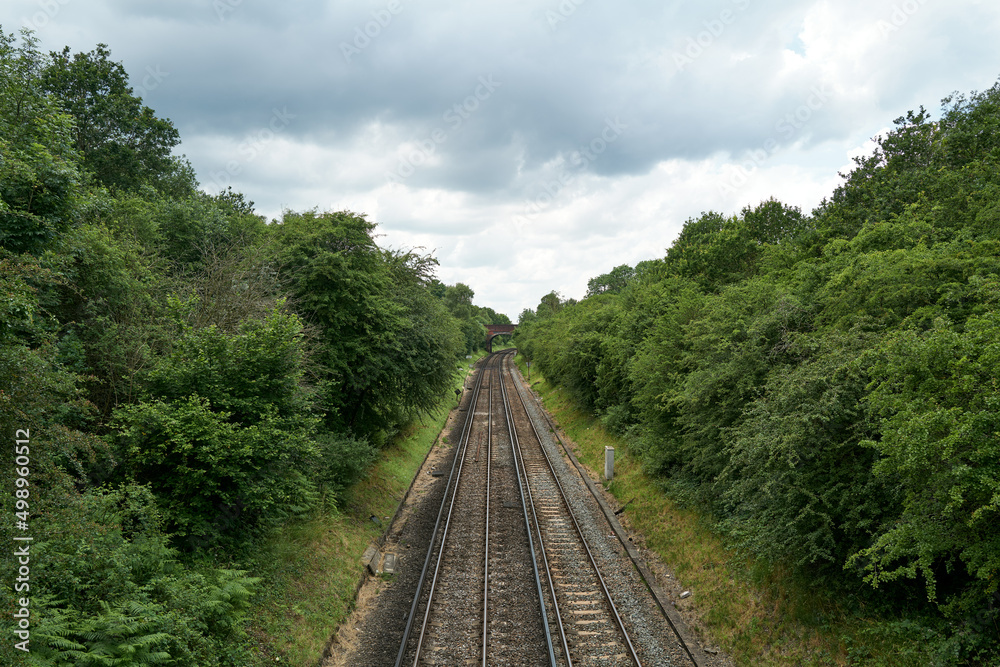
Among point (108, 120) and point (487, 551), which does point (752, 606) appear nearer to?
point (487, 551)

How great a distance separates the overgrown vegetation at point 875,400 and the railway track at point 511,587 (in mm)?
3653

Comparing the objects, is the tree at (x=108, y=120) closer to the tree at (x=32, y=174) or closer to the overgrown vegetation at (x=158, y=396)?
the overgrown vegetation at (x=158, y=396)

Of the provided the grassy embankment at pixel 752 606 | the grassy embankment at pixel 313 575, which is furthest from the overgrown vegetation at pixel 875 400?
the grassy embankment at pixel 313 575

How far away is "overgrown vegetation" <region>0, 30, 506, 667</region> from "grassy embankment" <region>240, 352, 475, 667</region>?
20.3 inches

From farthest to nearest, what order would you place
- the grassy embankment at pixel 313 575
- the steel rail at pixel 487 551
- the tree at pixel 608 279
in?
the tree at pixel 608 279 → the steel rail at pixel 487 551 → the grassy embankment at pixel 313 575

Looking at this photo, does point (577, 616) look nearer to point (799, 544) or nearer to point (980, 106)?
point (799, 544)

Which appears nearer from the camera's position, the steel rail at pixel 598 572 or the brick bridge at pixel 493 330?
the steel rail at pixel 598 572

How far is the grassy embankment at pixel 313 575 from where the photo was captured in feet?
29.8

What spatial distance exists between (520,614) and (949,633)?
734 centimetres

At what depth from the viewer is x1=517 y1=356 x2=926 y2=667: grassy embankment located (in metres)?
8.13

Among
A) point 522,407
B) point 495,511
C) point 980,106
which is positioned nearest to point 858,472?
point 495,511
